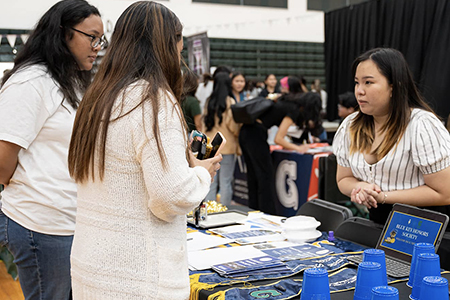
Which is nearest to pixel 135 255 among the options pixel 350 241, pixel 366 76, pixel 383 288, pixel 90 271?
pixel 90 271

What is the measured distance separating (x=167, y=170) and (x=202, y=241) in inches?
34.3

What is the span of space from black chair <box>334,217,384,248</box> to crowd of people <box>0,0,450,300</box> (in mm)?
96

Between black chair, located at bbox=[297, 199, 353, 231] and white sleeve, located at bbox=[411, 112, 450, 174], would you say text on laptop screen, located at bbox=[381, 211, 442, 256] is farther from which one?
black chair, located at bbox=[297, 199, 353, 231]

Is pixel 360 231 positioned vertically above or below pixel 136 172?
below

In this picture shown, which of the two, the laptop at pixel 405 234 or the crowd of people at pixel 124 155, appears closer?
the crowd of people at pixel 124 155

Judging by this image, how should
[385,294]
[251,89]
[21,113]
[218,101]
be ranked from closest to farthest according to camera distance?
[385,294] → [21,113] → [218,101] → [251,89]

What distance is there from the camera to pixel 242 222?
2.22m

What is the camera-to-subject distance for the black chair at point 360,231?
6.11 feet

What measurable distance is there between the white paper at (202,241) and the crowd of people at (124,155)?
471 millimetres

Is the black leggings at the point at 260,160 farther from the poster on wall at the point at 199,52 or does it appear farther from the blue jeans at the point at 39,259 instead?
the poster on wall at the point at 199,52

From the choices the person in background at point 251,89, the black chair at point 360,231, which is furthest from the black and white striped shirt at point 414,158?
the person in background at point 251,89

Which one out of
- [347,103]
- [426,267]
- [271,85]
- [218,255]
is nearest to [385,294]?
[426,267]

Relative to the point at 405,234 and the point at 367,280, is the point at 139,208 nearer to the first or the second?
the point at 367,280

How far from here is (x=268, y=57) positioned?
11555 millimetres
